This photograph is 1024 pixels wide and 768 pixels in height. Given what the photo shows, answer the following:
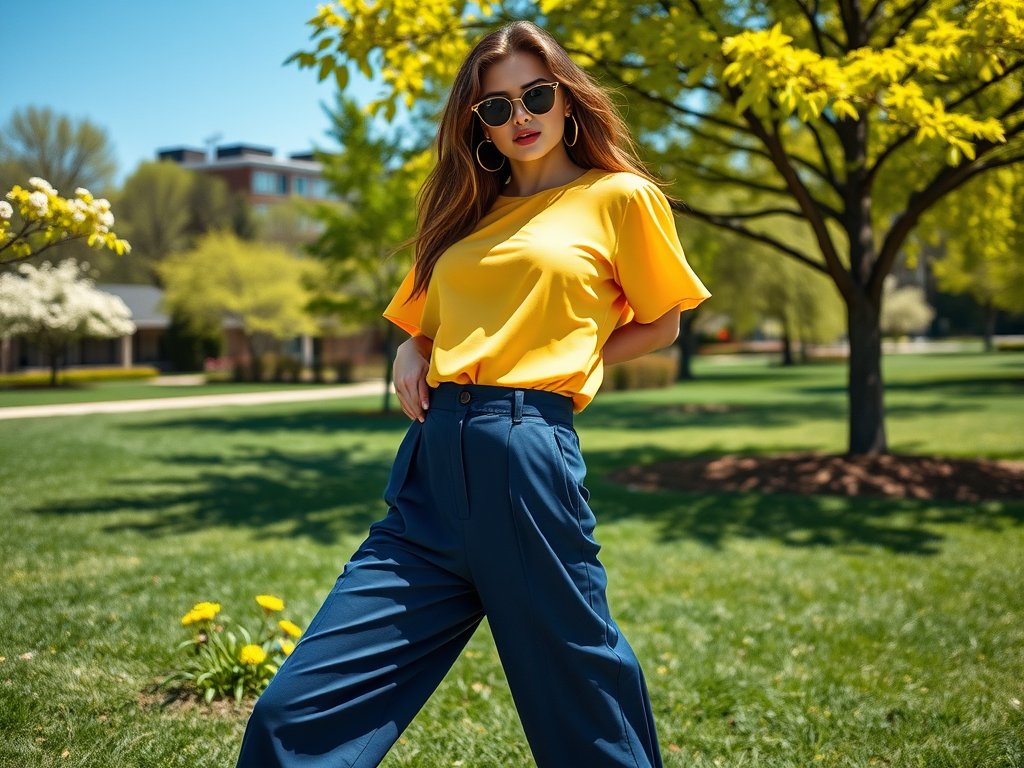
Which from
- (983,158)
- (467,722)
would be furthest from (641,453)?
(467,722)

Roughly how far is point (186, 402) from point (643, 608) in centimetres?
2082

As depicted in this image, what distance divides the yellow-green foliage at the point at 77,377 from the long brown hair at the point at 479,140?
32.0m

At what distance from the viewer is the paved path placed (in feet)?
64.4

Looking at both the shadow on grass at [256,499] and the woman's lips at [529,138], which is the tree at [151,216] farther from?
the woman's lips at [529,138]

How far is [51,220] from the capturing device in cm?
375

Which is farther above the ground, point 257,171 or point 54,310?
point 257,171

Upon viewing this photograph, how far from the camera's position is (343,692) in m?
1.84

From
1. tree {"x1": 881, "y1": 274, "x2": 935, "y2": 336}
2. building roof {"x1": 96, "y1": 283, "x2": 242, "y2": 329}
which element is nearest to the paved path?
building roof {"x1": 96, "y1": 283, "x2": 242, "y2": 329}

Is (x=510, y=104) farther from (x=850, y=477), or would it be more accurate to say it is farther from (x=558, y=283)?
(x=850, y=477)

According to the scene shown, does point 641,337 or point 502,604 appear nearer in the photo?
point 502,604

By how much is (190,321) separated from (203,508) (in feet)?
114

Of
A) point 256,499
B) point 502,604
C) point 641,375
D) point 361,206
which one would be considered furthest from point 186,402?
point 502,604

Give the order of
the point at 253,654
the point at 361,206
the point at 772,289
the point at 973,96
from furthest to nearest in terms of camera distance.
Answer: the point at 772,289, the point at 361,206, the point at 973,96, the point at 253,654

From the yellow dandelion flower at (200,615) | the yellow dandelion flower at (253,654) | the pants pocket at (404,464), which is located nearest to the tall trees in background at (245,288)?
the yellow dandelion flower at (200,615)
